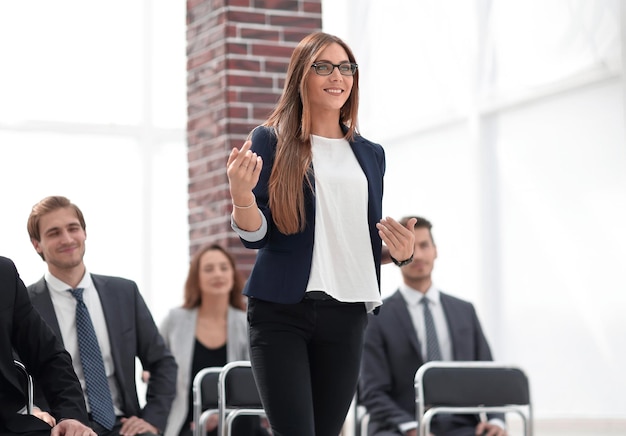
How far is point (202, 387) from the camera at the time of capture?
173 inches

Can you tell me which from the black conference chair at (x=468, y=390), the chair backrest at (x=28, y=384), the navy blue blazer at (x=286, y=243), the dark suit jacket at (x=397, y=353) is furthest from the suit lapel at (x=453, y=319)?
the chair backrest at (x=28, y=384)

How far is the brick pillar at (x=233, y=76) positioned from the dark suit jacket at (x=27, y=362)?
260 cm

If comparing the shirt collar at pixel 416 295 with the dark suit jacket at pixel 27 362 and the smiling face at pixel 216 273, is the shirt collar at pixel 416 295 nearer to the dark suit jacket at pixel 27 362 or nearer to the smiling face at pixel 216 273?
the smiling face at pixel 216 273

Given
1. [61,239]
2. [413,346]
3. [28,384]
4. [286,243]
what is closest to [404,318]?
[413,346]

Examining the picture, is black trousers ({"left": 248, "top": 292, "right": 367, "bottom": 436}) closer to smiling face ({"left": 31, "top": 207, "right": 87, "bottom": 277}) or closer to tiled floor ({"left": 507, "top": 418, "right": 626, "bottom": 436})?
smiling face ({"left": 31, "top": 207, "right": 87, "bottom": 277})

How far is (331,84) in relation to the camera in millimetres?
2723

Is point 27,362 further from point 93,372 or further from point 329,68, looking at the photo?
point 329,68

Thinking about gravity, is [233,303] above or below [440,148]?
below

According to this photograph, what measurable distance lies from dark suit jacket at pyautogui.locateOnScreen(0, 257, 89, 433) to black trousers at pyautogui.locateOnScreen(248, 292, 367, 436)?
460mm

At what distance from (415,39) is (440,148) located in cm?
73

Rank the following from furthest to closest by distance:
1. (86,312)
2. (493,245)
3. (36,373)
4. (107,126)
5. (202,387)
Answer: (107,126), (493,245), (202,387), (86,312), (36,373)

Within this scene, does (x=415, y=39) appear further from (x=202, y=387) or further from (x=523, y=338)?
(x=202, y=387)

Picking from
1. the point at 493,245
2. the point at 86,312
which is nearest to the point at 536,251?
the point at 493,245

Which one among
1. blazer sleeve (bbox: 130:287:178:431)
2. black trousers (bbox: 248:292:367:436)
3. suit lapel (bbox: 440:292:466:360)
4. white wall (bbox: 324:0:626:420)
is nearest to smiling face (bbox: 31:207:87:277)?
blazer sleeve (bbox: 130:287:178:431)
